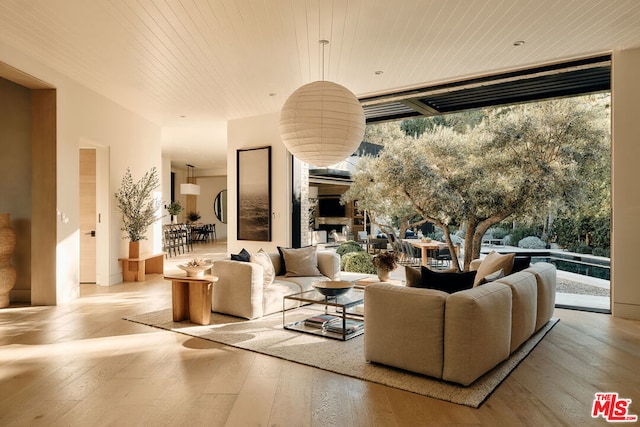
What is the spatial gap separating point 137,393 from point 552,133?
6.39 meters

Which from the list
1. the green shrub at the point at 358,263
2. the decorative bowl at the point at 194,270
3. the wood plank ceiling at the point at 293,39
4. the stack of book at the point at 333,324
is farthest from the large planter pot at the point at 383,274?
the green shrub at the point at 358,263

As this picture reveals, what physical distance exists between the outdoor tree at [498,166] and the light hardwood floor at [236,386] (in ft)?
8.52

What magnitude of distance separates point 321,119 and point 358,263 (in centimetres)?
492

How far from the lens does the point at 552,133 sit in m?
6.24

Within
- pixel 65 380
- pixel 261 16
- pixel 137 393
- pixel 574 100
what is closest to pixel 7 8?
pixel 261 16

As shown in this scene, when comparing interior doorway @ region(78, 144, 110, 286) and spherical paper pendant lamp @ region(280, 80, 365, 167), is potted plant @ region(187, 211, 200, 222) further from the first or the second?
spherical paper pendant lamp @ region(280, 80, 365, 167)

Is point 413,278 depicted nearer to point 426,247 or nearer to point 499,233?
point 499,233

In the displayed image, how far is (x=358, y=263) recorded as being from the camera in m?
8.05

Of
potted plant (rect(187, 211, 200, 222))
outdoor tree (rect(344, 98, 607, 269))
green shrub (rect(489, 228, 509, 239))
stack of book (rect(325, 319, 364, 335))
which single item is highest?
outdoor tree (rect(344, 98, 607, 269))

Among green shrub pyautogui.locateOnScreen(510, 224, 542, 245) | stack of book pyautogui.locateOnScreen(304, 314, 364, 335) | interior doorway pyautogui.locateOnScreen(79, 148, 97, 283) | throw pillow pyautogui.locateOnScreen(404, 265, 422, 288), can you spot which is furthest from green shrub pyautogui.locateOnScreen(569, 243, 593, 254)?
interior doorway pyautogui.locateOnScreen(79, 148, 97, 283)

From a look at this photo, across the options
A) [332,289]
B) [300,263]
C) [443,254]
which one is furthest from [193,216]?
[332,289]

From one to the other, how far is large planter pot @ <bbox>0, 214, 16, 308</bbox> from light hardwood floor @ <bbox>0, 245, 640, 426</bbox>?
140 centimetres

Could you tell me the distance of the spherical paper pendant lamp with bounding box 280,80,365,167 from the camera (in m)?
3.53

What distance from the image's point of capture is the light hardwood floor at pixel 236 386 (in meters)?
2.43
